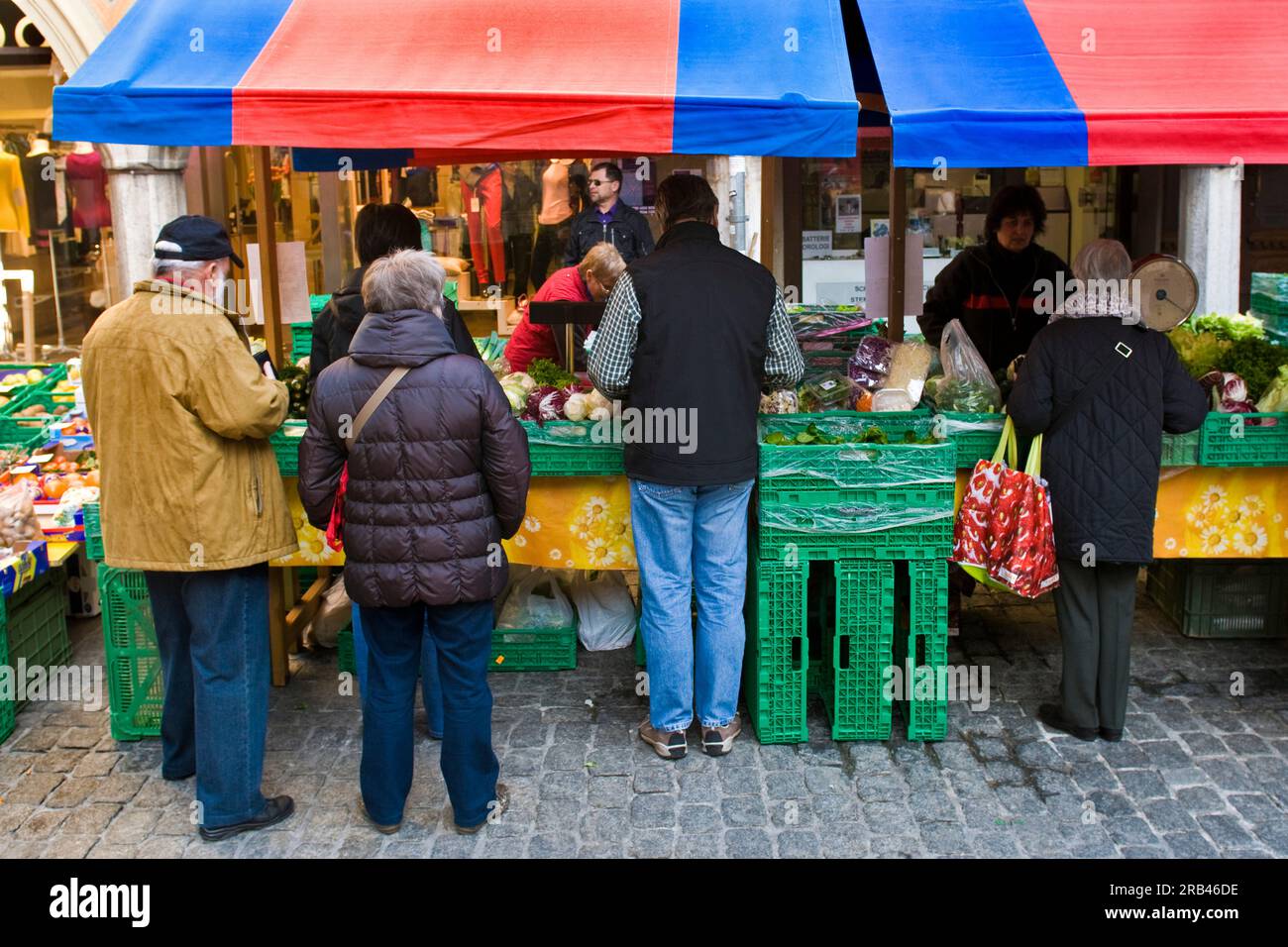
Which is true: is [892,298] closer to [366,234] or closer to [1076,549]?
[1076,549]

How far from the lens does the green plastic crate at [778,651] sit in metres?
4.80

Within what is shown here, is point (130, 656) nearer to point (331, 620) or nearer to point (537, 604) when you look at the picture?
point (331, 620)

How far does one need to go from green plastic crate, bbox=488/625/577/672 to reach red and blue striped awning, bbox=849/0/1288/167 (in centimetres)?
253

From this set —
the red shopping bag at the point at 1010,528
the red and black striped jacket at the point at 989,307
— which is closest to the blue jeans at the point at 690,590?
the red shopping bag at the point at 1010,528

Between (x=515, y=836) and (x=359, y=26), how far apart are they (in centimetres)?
297

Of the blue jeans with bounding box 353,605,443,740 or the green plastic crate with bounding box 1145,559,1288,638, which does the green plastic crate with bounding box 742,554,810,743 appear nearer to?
the blue jeans with bounding box 353,605,443,740

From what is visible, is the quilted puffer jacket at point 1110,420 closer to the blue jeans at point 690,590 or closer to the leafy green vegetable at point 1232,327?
the leafy green vegetable at point 1232,327

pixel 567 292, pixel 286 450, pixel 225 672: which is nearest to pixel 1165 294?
pixel 567 292

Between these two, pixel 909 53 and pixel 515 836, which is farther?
pixel 909 53

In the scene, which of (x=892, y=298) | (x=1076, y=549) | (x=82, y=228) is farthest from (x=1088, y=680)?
(x=82, y=228)

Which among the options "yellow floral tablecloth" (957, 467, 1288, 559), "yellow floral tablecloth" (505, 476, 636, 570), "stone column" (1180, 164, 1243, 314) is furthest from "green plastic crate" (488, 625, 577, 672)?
"stone column" (1180, 164, 1243, 314)

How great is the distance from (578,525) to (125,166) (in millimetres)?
4769

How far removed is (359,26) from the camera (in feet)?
15.7

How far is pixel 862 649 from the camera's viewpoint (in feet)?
15.9
